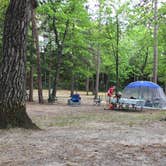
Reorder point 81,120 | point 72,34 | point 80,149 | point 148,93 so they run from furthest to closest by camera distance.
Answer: point 72,34
point 148,93
point 81,120
point 80,149

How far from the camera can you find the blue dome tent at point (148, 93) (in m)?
22.0

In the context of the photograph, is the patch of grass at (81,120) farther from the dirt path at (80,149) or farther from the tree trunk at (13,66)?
the dirt path at (80,149)

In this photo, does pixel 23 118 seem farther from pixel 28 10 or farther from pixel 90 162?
pixel 90 162

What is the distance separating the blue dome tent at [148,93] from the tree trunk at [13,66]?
14.1m

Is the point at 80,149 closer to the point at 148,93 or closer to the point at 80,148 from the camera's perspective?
the point at 80,148

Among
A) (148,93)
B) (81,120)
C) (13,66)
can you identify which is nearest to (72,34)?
(148,93)

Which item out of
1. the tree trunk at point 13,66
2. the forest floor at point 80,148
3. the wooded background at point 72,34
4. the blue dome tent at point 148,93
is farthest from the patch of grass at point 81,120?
the wooded background at point 72,34

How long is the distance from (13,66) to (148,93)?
1549 cm

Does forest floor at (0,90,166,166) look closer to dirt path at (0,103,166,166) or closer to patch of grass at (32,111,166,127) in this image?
dirt path at (0,103,166,166)

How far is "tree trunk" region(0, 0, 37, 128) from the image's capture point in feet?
28.3

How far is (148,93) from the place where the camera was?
22.9 m

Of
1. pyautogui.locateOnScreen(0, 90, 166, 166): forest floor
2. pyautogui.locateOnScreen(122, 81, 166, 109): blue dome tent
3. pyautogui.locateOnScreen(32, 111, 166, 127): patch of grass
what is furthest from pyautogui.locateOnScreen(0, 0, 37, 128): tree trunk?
pyautogui.locateOnScreen(122, 81, 166, 109): blue dome tent

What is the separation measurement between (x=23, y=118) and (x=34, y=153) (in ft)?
9.98

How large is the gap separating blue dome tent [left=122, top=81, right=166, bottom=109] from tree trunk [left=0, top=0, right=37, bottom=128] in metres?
14.1
